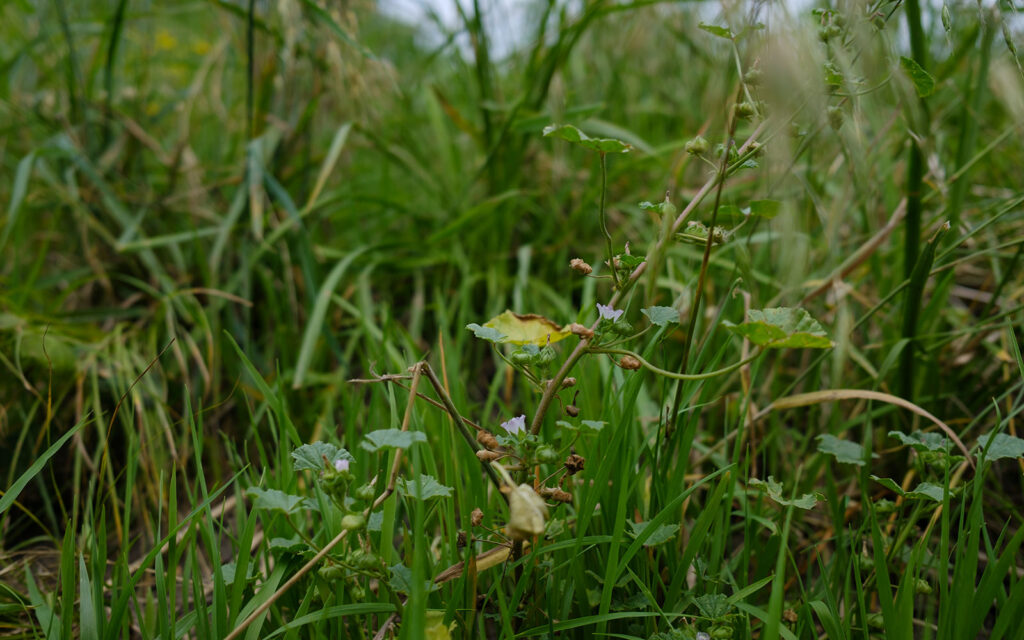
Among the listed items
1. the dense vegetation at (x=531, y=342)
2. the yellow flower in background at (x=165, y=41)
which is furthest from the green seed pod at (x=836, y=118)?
the yellow flower in background at (x=165, y=41)

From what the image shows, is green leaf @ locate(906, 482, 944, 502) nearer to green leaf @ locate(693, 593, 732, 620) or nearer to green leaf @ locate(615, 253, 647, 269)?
green leaf @ locate(693, 593, 732, 620)

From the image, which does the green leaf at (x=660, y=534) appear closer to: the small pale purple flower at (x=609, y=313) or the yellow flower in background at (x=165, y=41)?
the small pale purple flower at (x=609, y=313)

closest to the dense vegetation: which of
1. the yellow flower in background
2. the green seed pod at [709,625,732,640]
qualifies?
the green seed pod at [709,625,732,640]

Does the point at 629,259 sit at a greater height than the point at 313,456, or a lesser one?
greater

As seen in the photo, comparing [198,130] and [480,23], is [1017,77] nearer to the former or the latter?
[480,23]

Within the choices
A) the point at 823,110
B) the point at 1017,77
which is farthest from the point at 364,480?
the point at 1017,77

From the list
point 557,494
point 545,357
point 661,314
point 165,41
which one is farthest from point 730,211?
point 165,41

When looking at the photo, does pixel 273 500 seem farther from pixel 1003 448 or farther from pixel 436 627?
pixel 1003 448
